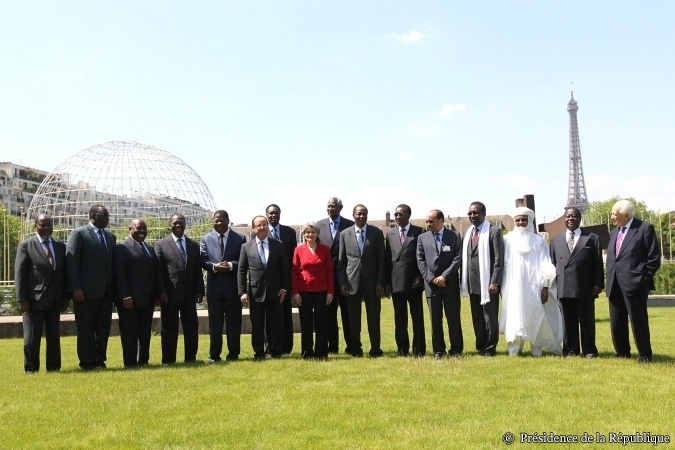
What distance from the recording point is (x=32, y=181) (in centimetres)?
11962

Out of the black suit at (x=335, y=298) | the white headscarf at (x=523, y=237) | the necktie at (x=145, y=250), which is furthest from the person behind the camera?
the black suit at (x=335, y=298)

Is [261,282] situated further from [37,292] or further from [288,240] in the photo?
[37,292]

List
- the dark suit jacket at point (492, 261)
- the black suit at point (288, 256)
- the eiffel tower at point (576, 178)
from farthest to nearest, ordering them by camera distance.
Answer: the eiffel tower at point (576, 178)
the black suit at point (288, 256)
the dark suit jacket at point (492, 261)

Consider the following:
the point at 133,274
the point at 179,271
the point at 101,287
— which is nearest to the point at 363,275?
the point at 179,271

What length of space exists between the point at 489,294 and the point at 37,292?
251 inches

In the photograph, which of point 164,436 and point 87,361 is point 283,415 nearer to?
point 164,436

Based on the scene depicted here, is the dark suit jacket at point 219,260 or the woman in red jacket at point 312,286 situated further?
the dark suit jacket at point 219,260

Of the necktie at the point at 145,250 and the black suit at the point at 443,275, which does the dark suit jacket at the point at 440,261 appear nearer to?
the black suit at the point at 443,275

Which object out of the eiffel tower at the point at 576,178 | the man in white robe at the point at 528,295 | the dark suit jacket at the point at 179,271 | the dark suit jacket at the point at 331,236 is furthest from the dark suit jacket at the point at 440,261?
the eiffel tower at the point at 576,178

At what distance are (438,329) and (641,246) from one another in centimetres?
295

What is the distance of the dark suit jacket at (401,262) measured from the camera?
33.6ft

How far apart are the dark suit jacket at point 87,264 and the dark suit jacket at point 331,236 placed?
325cm

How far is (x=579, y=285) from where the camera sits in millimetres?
9891

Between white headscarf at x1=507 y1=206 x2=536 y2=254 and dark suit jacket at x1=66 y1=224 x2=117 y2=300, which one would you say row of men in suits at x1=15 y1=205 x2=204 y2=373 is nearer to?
dark suit jacket at x1=66 y1=224 x2=117 y2=300
